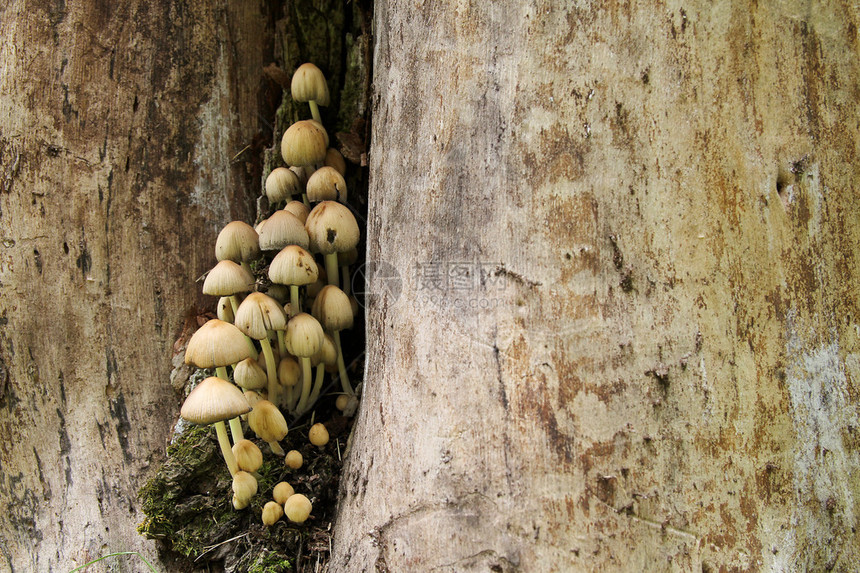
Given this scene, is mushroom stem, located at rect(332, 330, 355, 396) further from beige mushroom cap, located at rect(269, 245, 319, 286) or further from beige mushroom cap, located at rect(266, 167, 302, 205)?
beige mushroom cap, located at rect(266, 167, 302, 205)

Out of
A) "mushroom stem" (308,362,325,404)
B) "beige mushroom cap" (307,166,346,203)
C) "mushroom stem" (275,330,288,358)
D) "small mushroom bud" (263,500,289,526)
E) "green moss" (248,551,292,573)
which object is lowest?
"green moss" (248,551,292,573)

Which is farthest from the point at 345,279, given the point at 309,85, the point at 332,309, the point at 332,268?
the point at 309,85

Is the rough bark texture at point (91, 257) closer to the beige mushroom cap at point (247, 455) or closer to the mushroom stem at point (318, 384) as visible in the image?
the beige mushroom cap at point (247, 455)

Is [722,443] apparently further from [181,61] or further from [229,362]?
[181,61]

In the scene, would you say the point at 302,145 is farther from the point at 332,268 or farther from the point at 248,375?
the point at 248,375

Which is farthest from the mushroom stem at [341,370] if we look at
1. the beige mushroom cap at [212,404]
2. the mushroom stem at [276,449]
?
the beige mushroom cap at [212,404]

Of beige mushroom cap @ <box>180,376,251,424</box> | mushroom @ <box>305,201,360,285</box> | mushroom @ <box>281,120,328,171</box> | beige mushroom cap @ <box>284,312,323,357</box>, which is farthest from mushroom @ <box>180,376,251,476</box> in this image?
mushroom @ <box>281,120,328,171</box>

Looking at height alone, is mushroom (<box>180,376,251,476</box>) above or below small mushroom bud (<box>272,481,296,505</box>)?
above

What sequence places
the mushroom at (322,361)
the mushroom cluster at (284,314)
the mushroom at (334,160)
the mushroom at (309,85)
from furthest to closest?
the mushroom at (334,160) → the mushroom at (309,85) → the mushroom at (322,361) → the mushroom cluster at (284,314)
